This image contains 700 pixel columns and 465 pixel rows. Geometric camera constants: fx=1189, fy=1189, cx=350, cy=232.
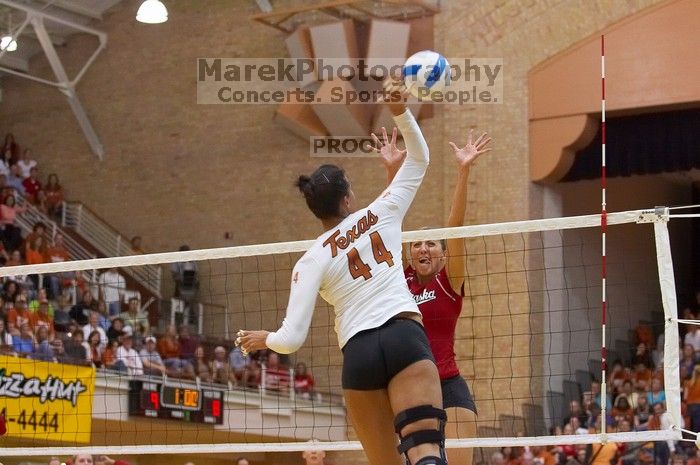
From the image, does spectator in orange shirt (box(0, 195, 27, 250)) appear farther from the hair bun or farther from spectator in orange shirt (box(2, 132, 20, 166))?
the hair bun

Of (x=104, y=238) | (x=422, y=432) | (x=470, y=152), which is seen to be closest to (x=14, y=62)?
(x=104, y=238)

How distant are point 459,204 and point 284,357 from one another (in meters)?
15.0

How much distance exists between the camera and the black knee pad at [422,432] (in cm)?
516

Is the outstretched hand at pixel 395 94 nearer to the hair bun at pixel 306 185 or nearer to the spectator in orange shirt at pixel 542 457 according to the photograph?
the hair bun at pixel 306 185

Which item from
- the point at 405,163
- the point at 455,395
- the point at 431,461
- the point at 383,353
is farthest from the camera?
the point at 455,395

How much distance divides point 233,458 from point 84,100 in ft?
27.5

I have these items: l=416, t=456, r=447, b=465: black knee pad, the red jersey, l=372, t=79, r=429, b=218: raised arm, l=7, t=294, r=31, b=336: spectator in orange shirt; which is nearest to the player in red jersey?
the red jersey

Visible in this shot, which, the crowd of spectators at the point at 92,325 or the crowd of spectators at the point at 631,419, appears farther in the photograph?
the crowd of spectators at the point at 92,325

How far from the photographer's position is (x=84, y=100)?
2453 centimetres

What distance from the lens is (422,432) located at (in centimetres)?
516

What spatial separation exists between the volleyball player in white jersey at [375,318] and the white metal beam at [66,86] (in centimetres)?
1747

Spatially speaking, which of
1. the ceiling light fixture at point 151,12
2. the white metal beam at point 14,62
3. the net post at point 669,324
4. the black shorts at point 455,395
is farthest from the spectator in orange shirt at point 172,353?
the black shorts at point 455,395

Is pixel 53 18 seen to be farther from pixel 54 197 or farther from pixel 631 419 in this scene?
pixel 631 419

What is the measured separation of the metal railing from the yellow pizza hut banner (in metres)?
7.23
